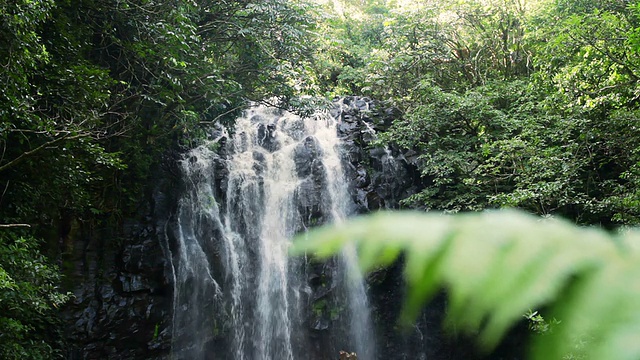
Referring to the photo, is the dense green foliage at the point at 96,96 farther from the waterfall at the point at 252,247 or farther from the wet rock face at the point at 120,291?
the waterfall at the point at 252,247

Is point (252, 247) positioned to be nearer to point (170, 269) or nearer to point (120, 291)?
point (170, 269)

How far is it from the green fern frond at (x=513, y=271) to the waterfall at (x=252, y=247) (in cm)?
893

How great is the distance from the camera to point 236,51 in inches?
368

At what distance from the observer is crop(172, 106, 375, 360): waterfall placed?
9586 mm

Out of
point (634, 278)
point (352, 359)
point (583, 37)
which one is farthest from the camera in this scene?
point (352, 359)

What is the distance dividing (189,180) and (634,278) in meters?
10.7

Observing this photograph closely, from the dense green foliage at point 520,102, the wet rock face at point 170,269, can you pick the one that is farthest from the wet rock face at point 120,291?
the dense green foliage at point 520,102

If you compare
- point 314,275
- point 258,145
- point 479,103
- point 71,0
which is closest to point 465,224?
point 71,0

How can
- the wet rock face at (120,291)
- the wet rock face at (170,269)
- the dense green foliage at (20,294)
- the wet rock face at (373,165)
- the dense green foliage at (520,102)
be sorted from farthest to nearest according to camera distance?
the wet rock face at (373,165)
the wet rock face at (170,269)
the wet rock face at (120,291)
the dense green foliage at (520,102)
the dense green foliage at (20,294)

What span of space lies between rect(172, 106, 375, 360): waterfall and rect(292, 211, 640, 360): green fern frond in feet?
29.3

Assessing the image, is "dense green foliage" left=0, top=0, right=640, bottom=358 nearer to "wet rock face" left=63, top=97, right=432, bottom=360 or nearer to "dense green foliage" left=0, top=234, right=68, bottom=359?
"dense green foliage" left=0, top=234, right=68, bottom=359

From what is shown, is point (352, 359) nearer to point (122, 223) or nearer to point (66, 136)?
point (122, 223)

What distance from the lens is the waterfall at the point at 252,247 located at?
377 inches

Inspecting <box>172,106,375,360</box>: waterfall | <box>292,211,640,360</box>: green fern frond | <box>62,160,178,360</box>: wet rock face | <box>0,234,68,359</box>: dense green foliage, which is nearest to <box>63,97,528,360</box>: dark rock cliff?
<box>62,160,178,360</box>: wet rock face
